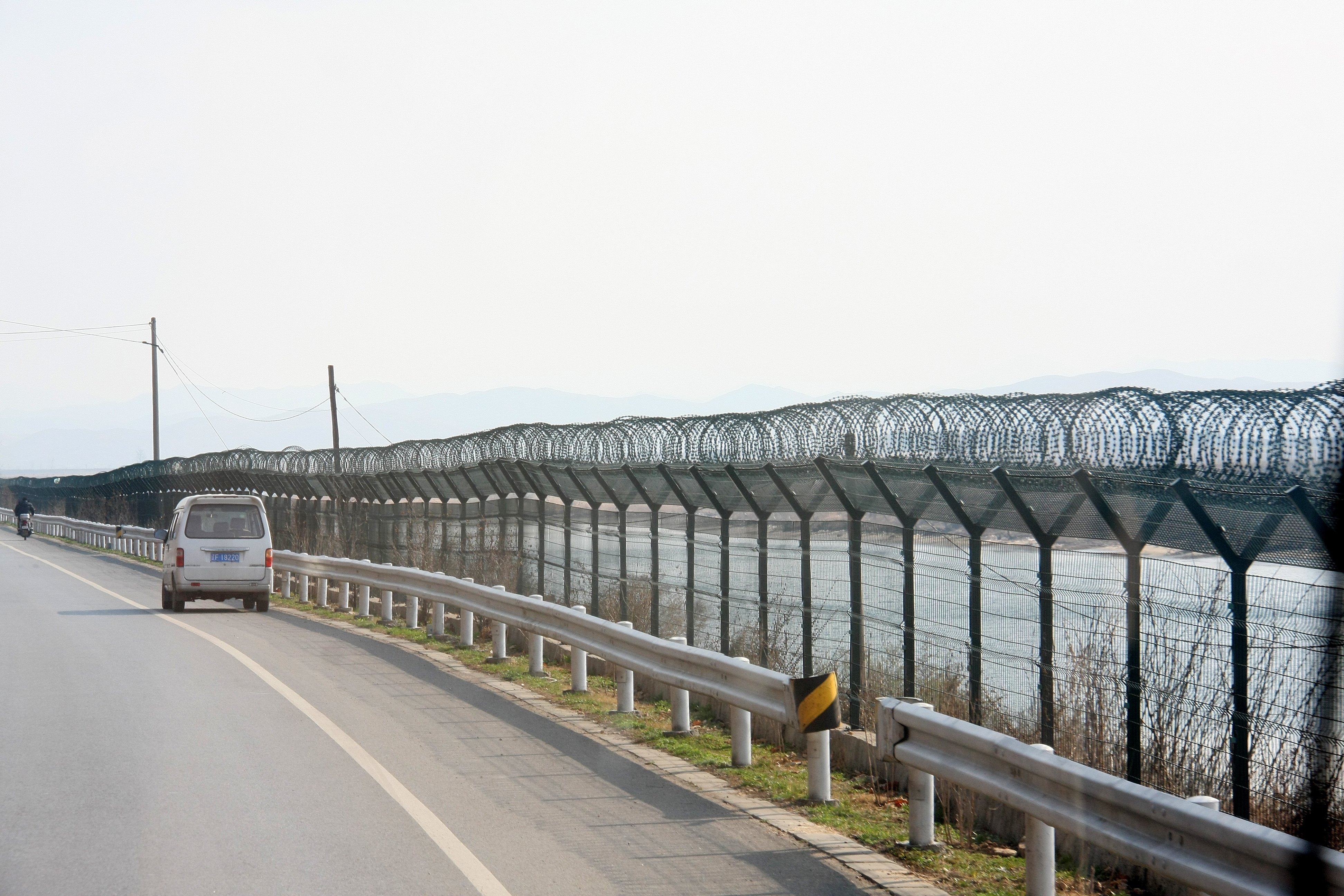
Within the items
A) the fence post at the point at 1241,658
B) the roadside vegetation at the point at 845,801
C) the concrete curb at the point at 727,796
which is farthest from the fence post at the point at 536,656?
the fence post at the point at 1241,658

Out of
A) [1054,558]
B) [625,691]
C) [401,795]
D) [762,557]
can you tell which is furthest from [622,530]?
[401,795]

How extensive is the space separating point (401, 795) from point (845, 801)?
103 inches

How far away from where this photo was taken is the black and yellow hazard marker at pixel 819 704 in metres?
7.44

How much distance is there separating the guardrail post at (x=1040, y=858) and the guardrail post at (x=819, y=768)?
2.05 meters

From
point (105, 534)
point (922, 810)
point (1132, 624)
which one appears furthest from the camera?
point (105, 534)

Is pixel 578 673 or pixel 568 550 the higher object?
pixel 568 550

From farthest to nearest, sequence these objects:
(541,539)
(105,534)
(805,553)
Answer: (105,534), (541,539), (805,553)

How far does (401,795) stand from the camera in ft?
25.6

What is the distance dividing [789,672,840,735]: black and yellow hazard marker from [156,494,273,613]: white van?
1467cm

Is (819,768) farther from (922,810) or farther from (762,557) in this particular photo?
(762,557)

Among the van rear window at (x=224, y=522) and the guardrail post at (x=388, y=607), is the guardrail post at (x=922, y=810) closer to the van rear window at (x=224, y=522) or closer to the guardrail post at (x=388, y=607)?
the guardrail post at (x=388, y=607)

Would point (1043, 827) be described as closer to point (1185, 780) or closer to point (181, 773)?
point (1185, 780)

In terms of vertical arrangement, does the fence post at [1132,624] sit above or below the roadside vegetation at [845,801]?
above

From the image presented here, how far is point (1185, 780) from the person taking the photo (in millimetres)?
6980
